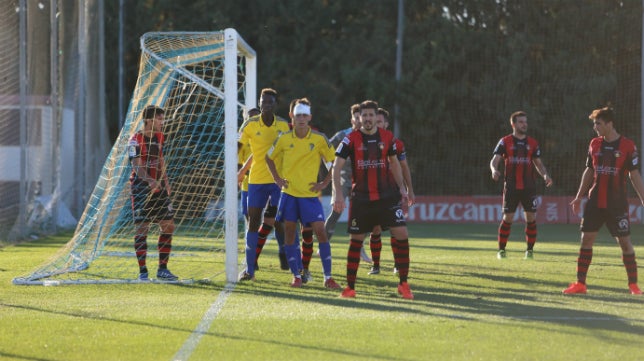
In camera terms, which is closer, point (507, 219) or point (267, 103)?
point (267, 103)

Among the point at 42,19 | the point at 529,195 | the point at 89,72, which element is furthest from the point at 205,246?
the point at 89,72

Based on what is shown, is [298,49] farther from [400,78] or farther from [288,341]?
[288,341]

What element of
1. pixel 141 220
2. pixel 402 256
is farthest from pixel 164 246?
pixel 402 256

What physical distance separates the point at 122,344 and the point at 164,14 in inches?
1136

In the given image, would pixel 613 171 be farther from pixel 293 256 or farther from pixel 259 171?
pixel 259 171

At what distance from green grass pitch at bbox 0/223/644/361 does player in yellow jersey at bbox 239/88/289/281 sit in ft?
1.71

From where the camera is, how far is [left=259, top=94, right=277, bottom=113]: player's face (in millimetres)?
11455

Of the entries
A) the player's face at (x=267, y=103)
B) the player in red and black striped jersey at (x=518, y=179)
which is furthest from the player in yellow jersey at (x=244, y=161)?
the player in red and black striped jersey at (x=518, y=179)

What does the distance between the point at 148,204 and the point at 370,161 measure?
2.77 meters

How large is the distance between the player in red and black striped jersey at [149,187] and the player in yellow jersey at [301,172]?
1.32m

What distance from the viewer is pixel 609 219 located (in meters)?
10.4

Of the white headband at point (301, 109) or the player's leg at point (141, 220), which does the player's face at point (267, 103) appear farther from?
the player's leg at point (141, 220)

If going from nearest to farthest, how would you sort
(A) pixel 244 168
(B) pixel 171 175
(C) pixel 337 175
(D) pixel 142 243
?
(C) pixel 337 175 < (D) pixel 142 243 < (A) pixel 244 168 < (B) pixel 171 175

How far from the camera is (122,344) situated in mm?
7184
